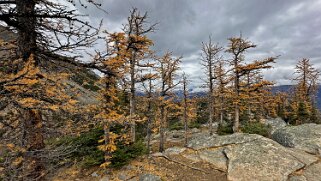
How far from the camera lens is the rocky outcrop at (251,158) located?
13.3 meters

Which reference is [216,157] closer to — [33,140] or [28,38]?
[33,140]

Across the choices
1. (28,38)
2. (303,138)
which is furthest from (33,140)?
(303,138)

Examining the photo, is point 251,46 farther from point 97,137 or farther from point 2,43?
point 2,43

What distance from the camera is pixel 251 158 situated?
14586 millimetres

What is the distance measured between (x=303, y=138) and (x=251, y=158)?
21.6 ft

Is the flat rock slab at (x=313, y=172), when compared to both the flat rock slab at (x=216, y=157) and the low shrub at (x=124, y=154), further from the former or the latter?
the low shrub at (x=124, y=154)

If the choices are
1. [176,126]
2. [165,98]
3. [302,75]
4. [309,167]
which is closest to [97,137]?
[165,98]

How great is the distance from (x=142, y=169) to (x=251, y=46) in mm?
17283

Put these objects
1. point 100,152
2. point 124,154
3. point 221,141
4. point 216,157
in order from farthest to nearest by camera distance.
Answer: point 221,141 < point 216,157 < point 100,152 < point 124,154

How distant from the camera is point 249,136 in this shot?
17.3 metres

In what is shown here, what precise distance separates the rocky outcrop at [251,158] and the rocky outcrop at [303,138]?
3.69ft

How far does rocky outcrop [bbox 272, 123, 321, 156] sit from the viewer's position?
1695cm

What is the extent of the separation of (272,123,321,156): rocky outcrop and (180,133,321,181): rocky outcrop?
1.13 meters

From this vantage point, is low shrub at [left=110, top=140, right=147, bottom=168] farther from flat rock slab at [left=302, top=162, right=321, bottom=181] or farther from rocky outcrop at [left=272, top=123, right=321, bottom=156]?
rocky outcrop at [left=272, top=123, right=321, bottom=156]
